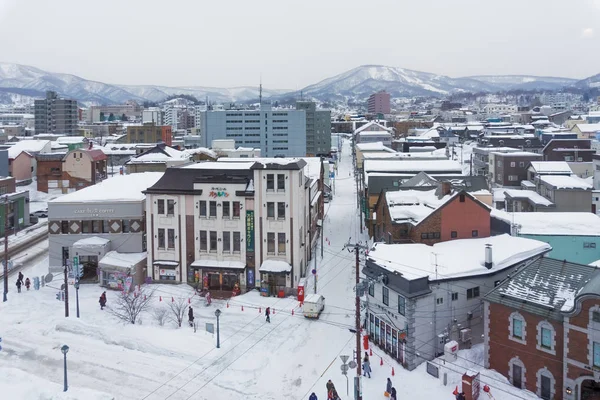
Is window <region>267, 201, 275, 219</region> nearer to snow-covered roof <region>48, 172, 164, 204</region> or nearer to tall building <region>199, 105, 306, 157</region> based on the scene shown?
snow-covered roof <region>48, 172, 164, 204</region>

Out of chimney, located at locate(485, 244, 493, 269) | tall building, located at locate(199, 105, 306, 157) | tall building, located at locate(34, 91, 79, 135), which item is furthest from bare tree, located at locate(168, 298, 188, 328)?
tall building, located at locate(34, 91, 79, 135)

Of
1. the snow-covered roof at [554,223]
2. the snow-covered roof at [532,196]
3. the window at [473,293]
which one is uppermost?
the snow-covered roof at [532,196]

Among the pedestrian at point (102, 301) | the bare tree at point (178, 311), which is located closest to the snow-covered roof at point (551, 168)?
the bare tree at point (178, 311)

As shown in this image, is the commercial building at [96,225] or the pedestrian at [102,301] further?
the commercial building at [96,225]

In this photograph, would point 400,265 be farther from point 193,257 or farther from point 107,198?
point 107,198

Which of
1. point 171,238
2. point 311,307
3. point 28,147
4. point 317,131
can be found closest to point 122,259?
point 171,238

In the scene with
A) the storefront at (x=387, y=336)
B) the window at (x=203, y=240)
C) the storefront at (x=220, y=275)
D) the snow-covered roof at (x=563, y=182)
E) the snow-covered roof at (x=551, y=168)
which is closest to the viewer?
the storefront at (x=387, y=336)

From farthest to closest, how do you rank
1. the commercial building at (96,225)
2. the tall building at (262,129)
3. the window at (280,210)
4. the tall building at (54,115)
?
the tall building at (54,115) < the tall building at (262,129) < the commercial building at (96,225) < the window at (280,210)

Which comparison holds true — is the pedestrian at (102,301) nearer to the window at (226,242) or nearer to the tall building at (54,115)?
the window at (226,242)

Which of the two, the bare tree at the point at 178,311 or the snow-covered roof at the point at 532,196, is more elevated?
the snow-covered roof at the point at 532,196
